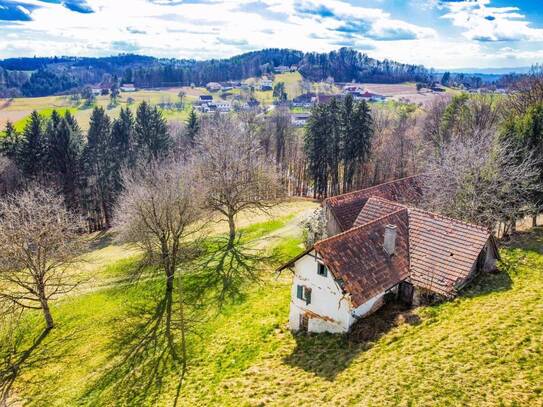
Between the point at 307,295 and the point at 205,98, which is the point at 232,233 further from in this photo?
the point at 205,98

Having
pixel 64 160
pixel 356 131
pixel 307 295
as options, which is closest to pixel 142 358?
pixel 307 295

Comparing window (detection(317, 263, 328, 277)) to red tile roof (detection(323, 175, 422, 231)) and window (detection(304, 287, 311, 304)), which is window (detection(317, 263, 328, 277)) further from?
red tile roof (detection(323, 175, 422, 231))

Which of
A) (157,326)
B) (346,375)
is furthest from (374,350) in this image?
(157,326)

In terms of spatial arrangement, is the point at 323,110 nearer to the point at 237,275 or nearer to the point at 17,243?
the point at 237,275

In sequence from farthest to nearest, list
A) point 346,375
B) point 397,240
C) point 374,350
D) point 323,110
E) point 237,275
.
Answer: point 323,110 < point 237,275 < point 397,240 < point 374,350 < point 346,375

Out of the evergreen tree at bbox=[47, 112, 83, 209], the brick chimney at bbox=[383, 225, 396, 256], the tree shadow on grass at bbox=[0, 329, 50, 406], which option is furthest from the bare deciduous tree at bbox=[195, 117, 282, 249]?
the evergreen tree at bbox=[47, 112, 83, 209]

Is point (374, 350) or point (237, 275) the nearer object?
point (374, 350)
